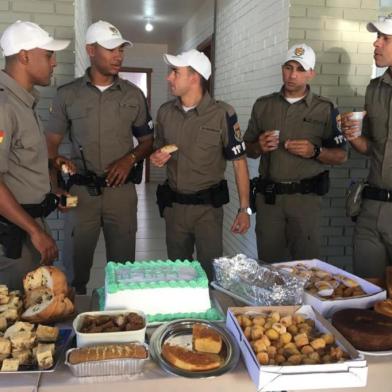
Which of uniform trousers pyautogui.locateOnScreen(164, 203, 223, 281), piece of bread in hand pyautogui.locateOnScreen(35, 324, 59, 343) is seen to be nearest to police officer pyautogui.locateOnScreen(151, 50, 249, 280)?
uniform trousers pyautogui.locateOnScreen(164, 203, 223, 281)

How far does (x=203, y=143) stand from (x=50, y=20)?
1.49 metres

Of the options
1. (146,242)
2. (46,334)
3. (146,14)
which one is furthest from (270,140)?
(146,14)

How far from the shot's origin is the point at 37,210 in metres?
2.07

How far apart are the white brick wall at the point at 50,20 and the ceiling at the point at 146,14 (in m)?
3.45

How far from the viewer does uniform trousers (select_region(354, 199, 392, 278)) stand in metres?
2.45

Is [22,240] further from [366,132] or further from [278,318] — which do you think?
[366,132]

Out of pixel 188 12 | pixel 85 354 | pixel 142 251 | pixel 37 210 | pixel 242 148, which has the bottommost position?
pixel 142 251

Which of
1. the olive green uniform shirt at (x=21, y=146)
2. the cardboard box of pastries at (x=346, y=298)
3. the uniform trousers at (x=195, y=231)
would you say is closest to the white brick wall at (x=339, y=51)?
the uniform trousers at (x=195, y=231)

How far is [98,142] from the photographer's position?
9.07 ft

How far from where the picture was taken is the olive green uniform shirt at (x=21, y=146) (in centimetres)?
190

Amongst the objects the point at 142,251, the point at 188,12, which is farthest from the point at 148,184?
the point at 142,251

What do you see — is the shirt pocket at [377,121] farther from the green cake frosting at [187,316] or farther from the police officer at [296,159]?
the green cake frosting at [187,316]

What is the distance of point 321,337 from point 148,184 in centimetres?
839

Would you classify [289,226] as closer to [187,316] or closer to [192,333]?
[187,316]
